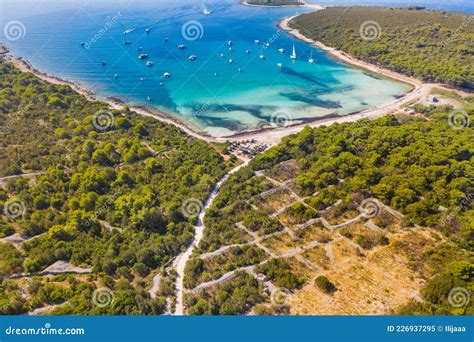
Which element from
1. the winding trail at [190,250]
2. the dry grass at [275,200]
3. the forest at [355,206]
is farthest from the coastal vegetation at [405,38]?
the winding trail at [190,250]

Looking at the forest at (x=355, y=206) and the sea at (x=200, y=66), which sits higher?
the sea at (x=200, y=66)

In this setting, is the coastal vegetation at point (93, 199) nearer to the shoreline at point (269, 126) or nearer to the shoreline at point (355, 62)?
the shoreline at point (269, 126)

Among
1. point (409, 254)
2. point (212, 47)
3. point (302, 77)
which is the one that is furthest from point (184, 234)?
point (212, 47)

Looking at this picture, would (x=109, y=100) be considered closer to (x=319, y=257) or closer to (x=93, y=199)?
(x=93, y=199)

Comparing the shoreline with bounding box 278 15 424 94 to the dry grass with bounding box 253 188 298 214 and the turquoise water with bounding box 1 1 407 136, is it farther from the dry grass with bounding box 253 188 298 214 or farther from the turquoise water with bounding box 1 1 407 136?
the dry grass with bounding box 253 188 298 214

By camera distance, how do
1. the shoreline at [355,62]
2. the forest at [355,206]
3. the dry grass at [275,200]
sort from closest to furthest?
the forest at [355,206]
the dry grass at [275,200]
the shoreline at [355,62]

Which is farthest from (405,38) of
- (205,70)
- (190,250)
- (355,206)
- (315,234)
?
(190,250)
